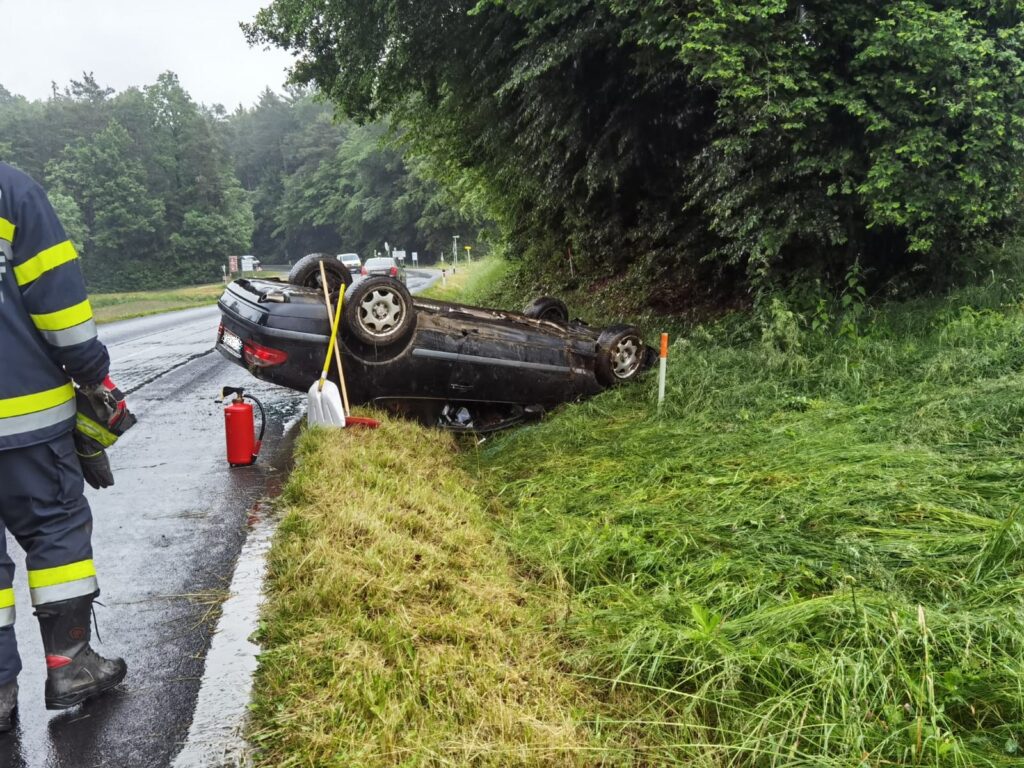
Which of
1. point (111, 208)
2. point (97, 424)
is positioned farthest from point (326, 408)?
point (111, 208)

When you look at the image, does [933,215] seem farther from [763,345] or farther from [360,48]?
[360,48]

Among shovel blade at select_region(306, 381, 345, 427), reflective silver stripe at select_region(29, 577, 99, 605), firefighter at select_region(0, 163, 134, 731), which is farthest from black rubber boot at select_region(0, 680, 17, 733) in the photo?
shovel blade at select_region(306, 381, 345, 427)

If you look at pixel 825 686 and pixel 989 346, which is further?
pixel 989 346

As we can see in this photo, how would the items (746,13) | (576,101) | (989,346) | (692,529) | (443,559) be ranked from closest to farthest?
(443,559) → (692,529) → (989,346) → (746,13) → (576,101)

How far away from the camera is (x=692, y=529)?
3.67 meters

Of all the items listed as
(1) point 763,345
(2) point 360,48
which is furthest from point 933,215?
(2) point 360,48

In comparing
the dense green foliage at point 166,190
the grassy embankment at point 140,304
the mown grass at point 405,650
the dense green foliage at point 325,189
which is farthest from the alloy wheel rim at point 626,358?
the dense green foliage at point 166,190

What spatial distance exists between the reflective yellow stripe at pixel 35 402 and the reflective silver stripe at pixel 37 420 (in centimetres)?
1

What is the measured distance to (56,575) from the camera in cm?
269

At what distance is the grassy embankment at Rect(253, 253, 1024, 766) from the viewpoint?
222 centimetres

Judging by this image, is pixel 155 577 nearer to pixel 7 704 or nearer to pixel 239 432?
pixel 7 704

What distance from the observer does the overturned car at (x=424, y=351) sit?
5781mm

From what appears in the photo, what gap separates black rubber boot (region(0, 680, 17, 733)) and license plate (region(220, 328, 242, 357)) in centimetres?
363

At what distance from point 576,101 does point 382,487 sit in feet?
22.1
